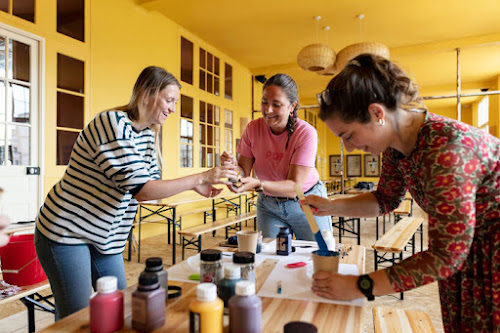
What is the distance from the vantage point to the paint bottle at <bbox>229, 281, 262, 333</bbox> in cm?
76

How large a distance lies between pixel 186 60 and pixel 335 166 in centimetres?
1016

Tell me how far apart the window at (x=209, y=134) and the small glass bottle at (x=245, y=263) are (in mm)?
6187

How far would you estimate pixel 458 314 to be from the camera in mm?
994

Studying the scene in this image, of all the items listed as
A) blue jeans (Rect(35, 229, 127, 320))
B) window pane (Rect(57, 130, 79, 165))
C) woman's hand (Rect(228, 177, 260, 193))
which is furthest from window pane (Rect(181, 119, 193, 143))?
blue jeans (Rect(35, 229, 127, 320))

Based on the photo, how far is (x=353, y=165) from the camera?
607 inches

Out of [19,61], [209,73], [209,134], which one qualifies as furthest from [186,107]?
[19,61]

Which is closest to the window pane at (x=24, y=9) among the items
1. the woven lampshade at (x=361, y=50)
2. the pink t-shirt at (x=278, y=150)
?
the pink t-shirt at (x=278, y=150)

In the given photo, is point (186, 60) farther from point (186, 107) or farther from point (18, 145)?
point (18, 145)

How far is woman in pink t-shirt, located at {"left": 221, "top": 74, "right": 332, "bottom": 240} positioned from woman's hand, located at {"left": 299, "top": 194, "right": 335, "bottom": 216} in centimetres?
40

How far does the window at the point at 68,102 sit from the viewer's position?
4.29m

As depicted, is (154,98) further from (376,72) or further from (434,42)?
(434,42)

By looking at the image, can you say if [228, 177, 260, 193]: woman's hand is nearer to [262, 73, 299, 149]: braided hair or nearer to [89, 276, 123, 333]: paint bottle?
[262, 73, 299, 149]: braided hair

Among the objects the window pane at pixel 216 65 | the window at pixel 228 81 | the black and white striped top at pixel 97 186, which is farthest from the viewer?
the window at pixel 228 81

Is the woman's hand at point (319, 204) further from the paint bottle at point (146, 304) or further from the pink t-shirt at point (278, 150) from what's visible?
the paint bottle at point (146, 304)
